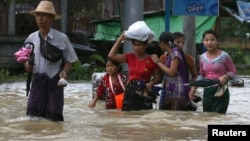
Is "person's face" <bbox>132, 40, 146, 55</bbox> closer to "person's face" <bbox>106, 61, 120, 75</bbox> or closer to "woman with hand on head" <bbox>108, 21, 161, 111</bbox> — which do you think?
"woman with hand on head" <bbox>108, 21, 161, 111</bbox>

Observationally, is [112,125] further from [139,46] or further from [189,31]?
[189,31]

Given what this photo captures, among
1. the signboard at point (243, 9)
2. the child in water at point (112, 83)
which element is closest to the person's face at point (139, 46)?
the child in water at point (112, 83)

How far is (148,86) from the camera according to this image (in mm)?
8867

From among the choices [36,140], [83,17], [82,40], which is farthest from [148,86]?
[83,17]

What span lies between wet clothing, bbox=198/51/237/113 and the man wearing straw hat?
1.82m

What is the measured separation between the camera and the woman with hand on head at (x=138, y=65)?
28.7 ft

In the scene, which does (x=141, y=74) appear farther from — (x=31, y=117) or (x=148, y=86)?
(x=31, y=117)

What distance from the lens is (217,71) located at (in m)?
8.77

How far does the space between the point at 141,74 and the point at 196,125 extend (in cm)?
114

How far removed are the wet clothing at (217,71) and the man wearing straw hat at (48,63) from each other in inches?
71.6

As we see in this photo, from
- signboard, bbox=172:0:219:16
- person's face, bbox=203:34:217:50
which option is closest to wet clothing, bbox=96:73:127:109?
person's face, bbox=203:34:217:50

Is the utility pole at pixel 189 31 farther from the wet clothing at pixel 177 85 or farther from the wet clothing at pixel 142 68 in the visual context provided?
the wet clothing at pixel 142 68

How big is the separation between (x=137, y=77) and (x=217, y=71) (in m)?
1.04

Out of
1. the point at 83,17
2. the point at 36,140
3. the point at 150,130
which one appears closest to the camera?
the point at 36,140
